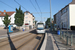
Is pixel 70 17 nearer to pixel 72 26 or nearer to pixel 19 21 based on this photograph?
pixel 72 26

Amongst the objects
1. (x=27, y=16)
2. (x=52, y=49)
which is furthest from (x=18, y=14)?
(x=52, y=49)

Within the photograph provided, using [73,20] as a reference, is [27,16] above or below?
above

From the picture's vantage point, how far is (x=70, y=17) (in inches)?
1195

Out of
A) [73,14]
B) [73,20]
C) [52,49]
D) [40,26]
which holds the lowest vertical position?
[52,49]

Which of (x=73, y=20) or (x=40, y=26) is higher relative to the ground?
(x=73, y=20)

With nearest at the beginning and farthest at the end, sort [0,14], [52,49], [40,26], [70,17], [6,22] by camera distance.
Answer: [52,49] < [40,26] < [6,22] < [70,17] < [0,14]

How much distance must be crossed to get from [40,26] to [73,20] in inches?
685

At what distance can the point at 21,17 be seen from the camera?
146 feet

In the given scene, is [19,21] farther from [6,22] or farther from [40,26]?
[40,26]

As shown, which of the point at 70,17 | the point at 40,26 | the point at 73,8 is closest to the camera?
the point at 40,26

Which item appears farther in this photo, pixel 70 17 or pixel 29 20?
pixel 29 20

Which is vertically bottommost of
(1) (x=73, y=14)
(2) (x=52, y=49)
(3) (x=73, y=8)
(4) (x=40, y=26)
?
(2) (x=52, y=49)

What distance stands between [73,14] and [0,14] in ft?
136

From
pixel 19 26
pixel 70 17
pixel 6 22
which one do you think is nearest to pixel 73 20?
pixel 70 17
